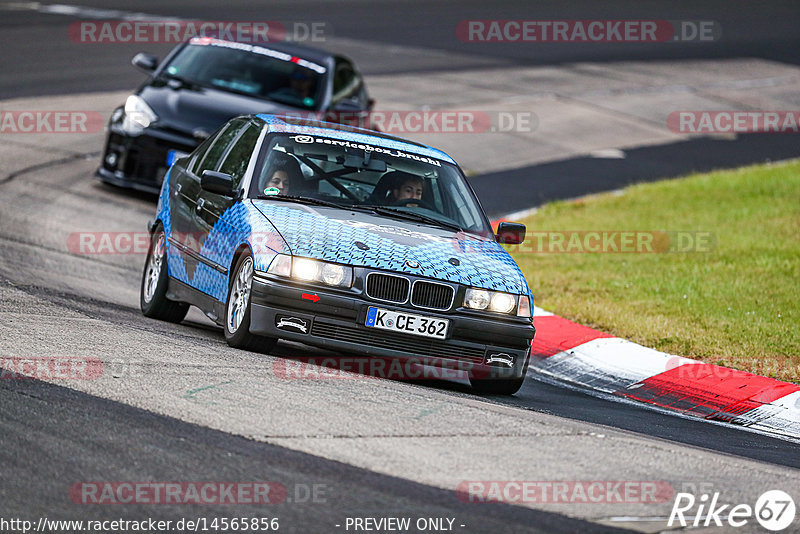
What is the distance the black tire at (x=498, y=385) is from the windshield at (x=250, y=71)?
24.1 feet

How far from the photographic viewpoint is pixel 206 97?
1432cm

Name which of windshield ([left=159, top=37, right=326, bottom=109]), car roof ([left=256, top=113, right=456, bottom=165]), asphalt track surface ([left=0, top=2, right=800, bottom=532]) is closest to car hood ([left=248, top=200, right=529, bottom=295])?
asphalt track surface ([left=0, top=2, right=800, bottom=532])

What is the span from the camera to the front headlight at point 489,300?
A: 764cm

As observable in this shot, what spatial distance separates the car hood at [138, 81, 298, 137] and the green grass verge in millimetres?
3388

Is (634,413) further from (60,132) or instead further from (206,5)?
(206,5)

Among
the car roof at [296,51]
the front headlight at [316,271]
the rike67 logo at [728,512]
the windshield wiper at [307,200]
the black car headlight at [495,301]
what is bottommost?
the rike67 logo at [728,512]

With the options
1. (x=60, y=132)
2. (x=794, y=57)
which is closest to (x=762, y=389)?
(x=60, y=132)

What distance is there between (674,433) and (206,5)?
1037 inches

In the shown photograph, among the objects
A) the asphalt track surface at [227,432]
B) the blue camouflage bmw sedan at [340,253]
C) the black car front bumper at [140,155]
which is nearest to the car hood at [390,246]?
the blue camouflage bmw sedan at [340,253]

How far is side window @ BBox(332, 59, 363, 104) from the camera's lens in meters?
15.4

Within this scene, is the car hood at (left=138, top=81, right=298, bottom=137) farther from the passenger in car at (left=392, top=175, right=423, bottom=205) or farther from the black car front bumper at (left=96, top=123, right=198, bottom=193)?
the passenger in car at (left=392, top=175, right=423, bottom=205)

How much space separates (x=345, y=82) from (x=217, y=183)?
25.5 feet

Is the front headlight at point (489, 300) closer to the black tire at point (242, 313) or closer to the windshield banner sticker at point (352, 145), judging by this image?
the black tire at point (242, 313)

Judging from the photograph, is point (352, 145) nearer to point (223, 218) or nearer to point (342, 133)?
point (342, 133)
